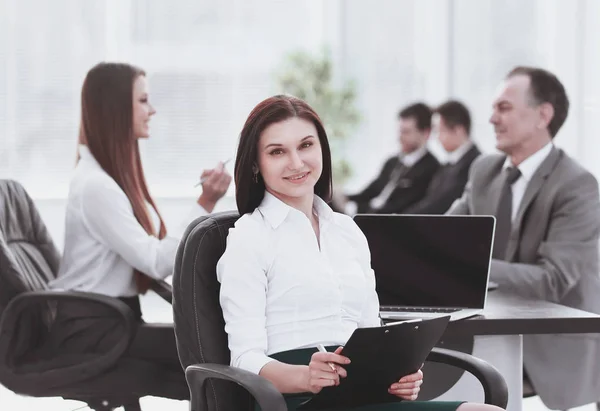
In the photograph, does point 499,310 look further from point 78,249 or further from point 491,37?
point 491,37

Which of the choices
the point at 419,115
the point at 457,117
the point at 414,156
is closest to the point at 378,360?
the point at 457,117

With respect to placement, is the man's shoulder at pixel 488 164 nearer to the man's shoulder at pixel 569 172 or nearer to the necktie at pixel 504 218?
the necktie at pixel 504 218

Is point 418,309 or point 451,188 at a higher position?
point 418,309

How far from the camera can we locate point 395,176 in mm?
7414

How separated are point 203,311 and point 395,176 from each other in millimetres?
5516

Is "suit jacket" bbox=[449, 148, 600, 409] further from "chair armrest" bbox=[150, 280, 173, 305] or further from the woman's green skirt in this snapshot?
"chair armrest" bbox=[150, 280, 173, 305]

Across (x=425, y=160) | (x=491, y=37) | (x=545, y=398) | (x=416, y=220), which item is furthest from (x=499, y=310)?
(x=491, y=37)

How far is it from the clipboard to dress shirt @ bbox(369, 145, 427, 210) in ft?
16.7

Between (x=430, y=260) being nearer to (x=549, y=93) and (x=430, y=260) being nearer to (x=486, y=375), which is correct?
(x=486, y=375)

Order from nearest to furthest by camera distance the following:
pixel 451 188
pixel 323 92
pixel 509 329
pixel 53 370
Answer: pixel 509 329
pixel 53 370
pixel 451 188
pixel 323 92

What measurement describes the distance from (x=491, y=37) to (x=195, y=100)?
9.35ft

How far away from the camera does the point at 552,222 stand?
2.99 m

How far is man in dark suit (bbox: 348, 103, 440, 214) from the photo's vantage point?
6.89 metres

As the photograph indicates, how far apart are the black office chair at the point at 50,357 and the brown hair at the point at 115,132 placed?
28 centimetres
